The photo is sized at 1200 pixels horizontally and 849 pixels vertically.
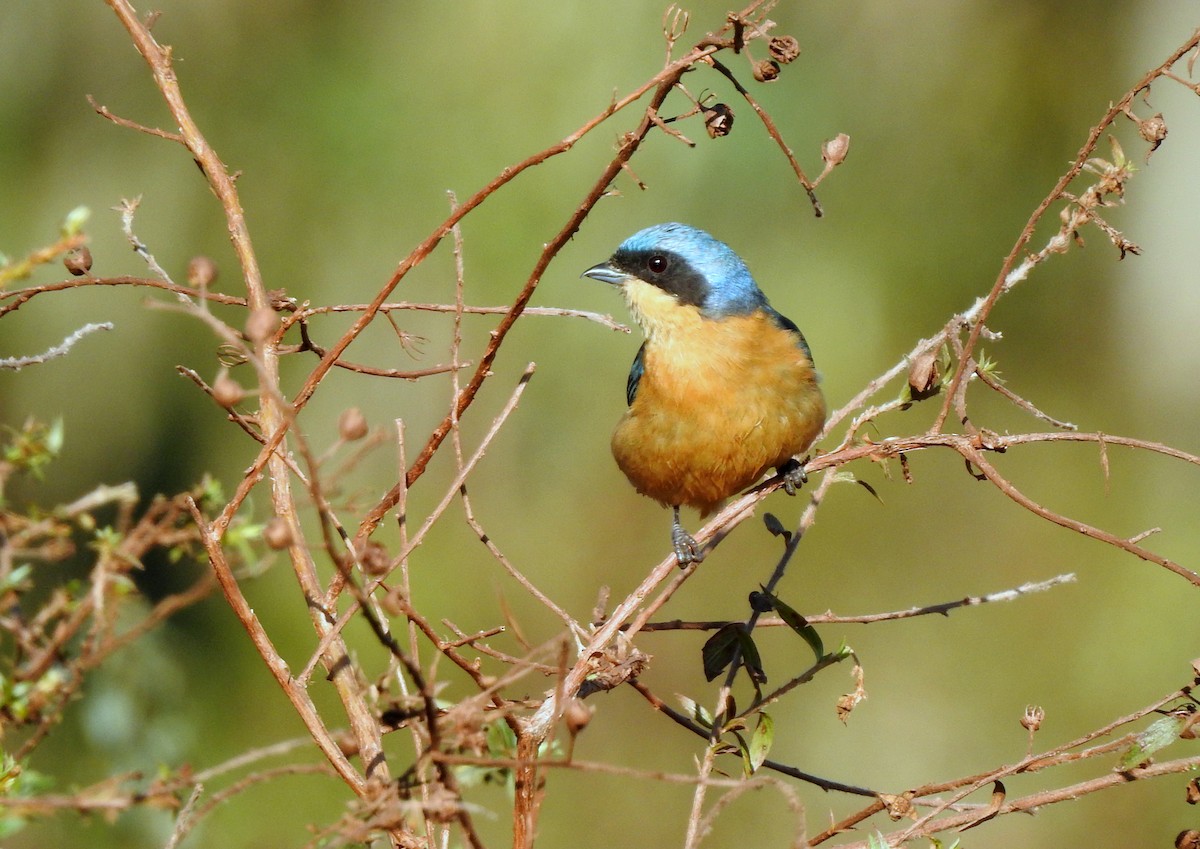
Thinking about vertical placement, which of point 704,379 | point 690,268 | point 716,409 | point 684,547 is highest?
point 690,268

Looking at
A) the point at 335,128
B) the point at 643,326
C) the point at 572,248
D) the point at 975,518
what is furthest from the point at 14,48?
the point at 975,518

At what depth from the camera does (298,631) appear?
7.45 meters

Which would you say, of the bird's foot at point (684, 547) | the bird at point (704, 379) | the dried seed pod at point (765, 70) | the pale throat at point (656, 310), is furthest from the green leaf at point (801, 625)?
the pale throat at point (656, 310)

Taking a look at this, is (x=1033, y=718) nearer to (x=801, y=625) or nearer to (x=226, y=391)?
(x=801, y=625)

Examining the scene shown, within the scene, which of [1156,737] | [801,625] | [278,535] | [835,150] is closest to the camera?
[278,535]

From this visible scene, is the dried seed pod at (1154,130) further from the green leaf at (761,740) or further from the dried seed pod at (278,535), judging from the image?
the dried seed pod at (278,535)

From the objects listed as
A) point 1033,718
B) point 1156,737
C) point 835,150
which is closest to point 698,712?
point 1033,718

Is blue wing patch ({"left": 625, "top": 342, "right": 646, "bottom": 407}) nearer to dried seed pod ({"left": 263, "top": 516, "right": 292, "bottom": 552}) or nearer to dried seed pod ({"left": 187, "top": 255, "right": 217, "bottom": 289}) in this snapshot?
dried seed pod ({"left": 187, "top": 255, "right": 217, "bottom": 289})

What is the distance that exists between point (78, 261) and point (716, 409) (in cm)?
221

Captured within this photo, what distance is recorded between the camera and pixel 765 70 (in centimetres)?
224

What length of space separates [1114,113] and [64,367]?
24.1 ft

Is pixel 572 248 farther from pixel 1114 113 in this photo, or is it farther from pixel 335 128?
pixel 1114 113

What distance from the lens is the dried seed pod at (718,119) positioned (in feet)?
7.30

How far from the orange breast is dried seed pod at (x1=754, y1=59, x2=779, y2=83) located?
1.70 m
